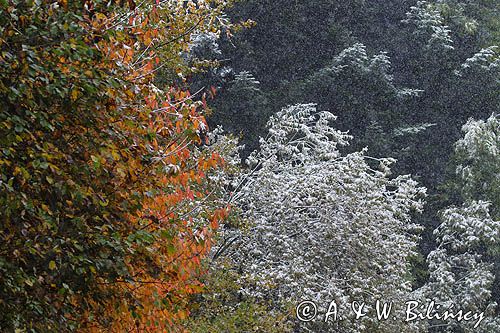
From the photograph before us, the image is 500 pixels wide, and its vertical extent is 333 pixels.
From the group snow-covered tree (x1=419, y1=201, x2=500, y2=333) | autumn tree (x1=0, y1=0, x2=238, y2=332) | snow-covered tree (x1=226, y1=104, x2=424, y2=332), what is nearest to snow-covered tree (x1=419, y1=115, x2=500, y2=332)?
Result: snow-covered tree (x1=419, y1=201, x2=500, y2=333)

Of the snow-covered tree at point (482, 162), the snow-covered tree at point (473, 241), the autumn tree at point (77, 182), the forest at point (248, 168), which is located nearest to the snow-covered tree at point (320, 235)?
the forest at point (248, 168)

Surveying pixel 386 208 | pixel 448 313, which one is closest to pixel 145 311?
pixel 386 208

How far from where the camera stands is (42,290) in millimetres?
5402

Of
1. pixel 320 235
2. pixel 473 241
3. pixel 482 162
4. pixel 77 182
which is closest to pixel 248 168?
pixel 320 235

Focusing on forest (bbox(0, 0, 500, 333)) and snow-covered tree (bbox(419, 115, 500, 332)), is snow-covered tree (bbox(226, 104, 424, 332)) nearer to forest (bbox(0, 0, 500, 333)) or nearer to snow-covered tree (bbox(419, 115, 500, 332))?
forest (bbox(0, 0, 500, 333))

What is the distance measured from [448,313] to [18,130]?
18.4 meters

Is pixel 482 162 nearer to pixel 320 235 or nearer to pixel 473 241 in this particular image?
pixel 473 241

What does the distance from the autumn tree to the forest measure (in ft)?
0.06

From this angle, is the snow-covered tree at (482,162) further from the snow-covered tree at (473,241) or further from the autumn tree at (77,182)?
the autumn tree at (77,182)

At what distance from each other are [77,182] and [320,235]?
33.3ft

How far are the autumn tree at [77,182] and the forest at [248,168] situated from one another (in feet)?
0.06

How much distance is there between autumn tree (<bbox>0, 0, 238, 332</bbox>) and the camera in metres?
5.32

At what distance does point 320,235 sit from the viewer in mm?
15586

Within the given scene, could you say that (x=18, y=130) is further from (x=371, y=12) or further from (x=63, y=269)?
(x=371, y=12)
